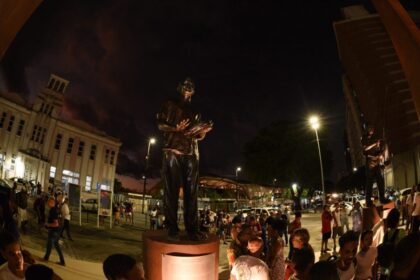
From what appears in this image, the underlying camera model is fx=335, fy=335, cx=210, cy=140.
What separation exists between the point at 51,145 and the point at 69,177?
15.9 ft

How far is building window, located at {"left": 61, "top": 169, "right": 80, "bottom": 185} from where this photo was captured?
4041 cm

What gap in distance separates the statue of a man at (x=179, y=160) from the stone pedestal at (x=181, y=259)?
0.41m

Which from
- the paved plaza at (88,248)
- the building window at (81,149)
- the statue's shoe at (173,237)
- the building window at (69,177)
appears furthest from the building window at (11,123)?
the statue's shoe at (173,237)

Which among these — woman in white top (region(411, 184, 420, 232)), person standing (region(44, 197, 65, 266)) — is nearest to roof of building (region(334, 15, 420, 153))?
woman in white top (region(411, 184, 420, 232))

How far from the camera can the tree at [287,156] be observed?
126ft

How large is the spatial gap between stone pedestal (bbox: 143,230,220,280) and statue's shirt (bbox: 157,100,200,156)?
134 centimetres

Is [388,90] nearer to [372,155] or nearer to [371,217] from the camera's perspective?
[372,155]

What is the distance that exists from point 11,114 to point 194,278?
3594 centimetres

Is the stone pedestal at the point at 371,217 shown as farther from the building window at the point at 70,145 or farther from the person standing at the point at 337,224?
the building window at the point at 70,145

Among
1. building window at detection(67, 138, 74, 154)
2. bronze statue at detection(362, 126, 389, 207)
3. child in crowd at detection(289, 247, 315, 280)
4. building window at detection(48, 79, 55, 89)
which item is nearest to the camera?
child in crowd at detection(289, 247, 315, 280)

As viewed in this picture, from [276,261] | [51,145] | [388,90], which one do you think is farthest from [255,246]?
[51,145]

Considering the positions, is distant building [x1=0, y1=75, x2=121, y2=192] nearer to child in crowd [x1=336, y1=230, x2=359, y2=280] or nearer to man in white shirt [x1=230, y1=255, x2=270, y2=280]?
man in white shirt [x1=230, y1=255, x2=270, y2=280]

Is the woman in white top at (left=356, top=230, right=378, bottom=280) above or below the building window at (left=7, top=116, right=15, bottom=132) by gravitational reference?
below

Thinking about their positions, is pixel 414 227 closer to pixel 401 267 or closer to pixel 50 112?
pixel 401 267
